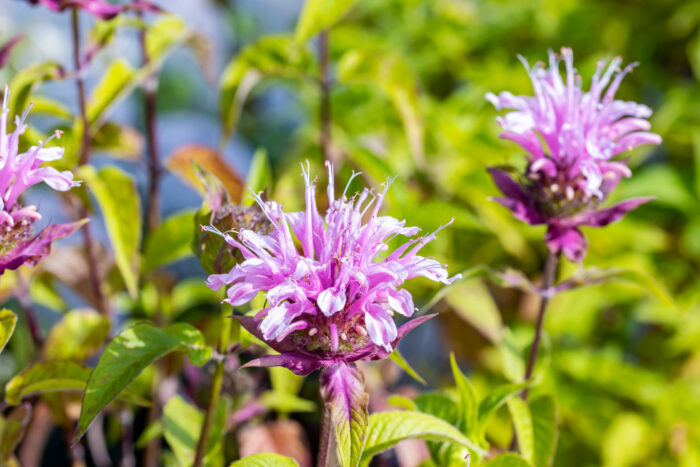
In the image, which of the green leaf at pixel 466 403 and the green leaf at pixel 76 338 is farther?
the green leaf at pixel 76 338

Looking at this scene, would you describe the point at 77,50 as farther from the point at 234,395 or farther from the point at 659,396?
the point at 659,396

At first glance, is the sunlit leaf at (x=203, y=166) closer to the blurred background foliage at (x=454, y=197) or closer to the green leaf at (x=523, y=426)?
the blurred background foliage at (x=454, y=197)

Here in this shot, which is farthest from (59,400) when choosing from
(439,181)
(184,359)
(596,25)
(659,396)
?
(596,25)

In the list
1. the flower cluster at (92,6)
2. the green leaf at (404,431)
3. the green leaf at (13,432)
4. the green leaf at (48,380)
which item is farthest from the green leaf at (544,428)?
the flower cluster at (92,6)

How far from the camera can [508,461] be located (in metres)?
0.48

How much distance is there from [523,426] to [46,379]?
369 millimetres

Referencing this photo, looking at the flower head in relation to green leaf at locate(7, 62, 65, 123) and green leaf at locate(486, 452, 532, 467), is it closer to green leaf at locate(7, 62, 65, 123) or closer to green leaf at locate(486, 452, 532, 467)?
green leaf at locate(486, 452, 532, 467)

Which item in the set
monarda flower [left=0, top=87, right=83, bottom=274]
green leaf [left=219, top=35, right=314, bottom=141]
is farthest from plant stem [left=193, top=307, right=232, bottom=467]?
green leaf [left=219, top=35, right=314, bottom=141]

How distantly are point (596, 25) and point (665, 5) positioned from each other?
170mm

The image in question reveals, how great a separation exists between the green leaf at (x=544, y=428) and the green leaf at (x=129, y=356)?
286mm

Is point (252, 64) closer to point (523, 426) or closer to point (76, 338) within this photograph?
point (76, 338)

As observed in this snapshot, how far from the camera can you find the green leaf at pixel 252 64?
30.0 inches

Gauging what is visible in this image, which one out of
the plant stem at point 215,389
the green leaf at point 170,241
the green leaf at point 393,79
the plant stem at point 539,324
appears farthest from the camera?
the green leaf at point 393,79

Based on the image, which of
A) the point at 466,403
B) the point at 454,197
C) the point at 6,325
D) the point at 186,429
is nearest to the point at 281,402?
the point at 186,429
